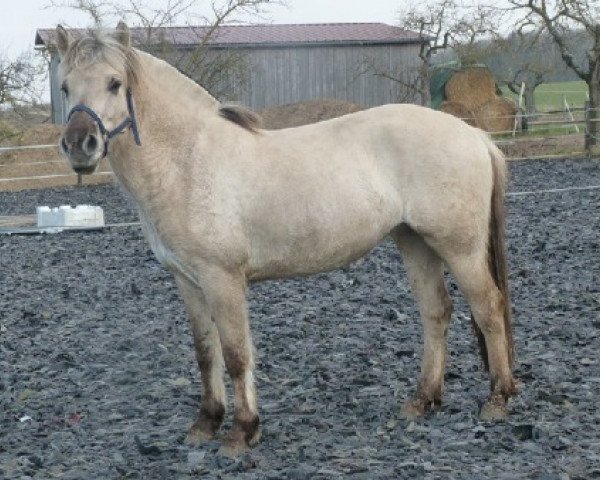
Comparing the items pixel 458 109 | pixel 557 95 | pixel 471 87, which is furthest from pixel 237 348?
pixel 557 95

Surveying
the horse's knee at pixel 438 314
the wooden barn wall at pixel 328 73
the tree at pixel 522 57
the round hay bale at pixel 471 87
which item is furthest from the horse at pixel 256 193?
the wooden barn wall at pixel 328 73

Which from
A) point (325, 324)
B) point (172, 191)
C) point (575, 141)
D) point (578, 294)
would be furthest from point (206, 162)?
point (575, 141)

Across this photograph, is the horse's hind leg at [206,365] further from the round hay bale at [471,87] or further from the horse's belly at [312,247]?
the round hay bale at [471,87]

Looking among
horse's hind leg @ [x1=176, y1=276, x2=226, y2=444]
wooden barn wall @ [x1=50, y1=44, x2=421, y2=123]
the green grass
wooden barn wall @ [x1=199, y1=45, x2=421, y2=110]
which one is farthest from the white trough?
the green grass

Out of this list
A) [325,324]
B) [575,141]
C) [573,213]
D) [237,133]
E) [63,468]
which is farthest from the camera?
[575,141]

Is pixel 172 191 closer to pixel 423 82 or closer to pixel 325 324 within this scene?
pixel 325 324

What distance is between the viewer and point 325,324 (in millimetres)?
8102

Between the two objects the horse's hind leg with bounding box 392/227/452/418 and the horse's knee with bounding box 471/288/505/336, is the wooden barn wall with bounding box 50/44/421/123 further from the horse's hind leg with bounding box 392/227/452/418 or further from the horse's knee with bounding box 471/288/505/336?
the horse's knee with bounding box 471/288/505/336

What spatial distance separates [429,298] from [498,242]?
1.67 feet

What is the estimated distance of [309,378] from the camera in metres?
6.50

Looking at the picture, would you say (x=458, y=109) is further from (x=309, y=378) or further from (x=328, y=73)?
(x=309, y=378)

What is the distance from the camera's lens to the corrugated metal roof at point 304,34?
3691 centimetres

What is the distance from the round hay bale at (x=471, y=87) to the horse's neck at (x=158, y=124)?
27564mm

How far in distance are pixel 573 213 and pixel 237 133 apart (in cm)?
966
